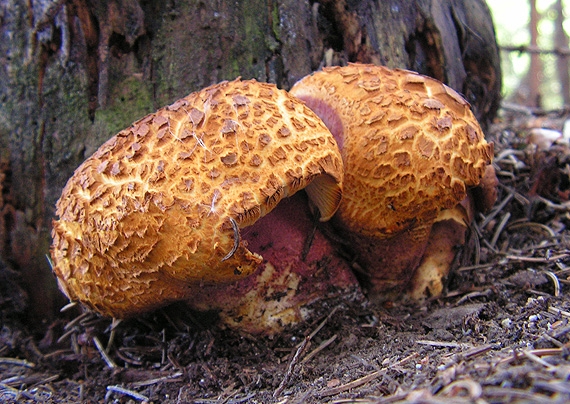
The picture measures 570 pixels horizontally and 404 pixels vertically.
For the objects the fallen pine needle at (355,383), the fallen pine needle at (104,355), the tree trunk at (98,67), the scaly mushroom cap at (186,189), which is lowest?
the fallen pine needle at (104,355)

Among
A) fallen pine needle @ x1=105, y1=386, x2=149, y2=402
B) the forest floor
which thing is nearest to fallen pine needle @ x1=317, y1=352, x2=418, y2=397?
the forest floor

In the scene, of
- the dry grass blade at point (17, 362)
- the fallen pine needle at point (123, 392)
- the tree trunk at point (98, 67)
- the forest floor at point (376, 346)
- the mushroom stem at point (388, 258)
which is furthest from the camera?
the tree trunk at point (98, 67)

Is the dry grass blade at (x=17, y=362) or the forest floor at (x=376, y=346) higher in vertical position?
the forest floor at (x=376, y=346)

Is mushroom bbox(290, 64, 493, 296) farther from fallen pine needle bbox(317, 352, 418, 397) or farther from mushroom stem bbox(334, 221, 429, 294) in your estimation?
fallen pine needle bbox(317, 352, 418, 397)

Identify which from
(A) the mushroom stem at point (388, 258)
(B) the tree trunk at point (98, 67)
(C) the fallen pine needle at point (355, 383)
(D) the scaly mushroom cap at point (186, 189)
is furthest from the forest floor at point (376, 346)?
(B) the tree trunk at point (98, 67)

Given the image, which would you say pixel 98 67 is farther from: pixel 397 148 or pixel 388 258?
pixel 388 258

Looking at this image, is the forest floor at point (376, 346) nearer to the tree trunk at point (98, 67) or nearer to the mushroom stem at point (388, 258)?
the mushroom stem at point (388, 258)

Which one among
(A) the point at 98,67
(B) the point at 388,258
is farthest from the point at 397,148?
(A) the point at 98,67

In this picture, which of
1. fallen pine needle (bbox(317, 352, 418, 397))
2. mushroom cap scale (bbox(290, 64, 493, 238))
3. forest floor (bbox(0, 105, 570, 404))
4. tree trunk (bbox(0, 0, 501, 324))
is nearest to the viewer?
forest floor (bbox(0, 105, 570, 404))
